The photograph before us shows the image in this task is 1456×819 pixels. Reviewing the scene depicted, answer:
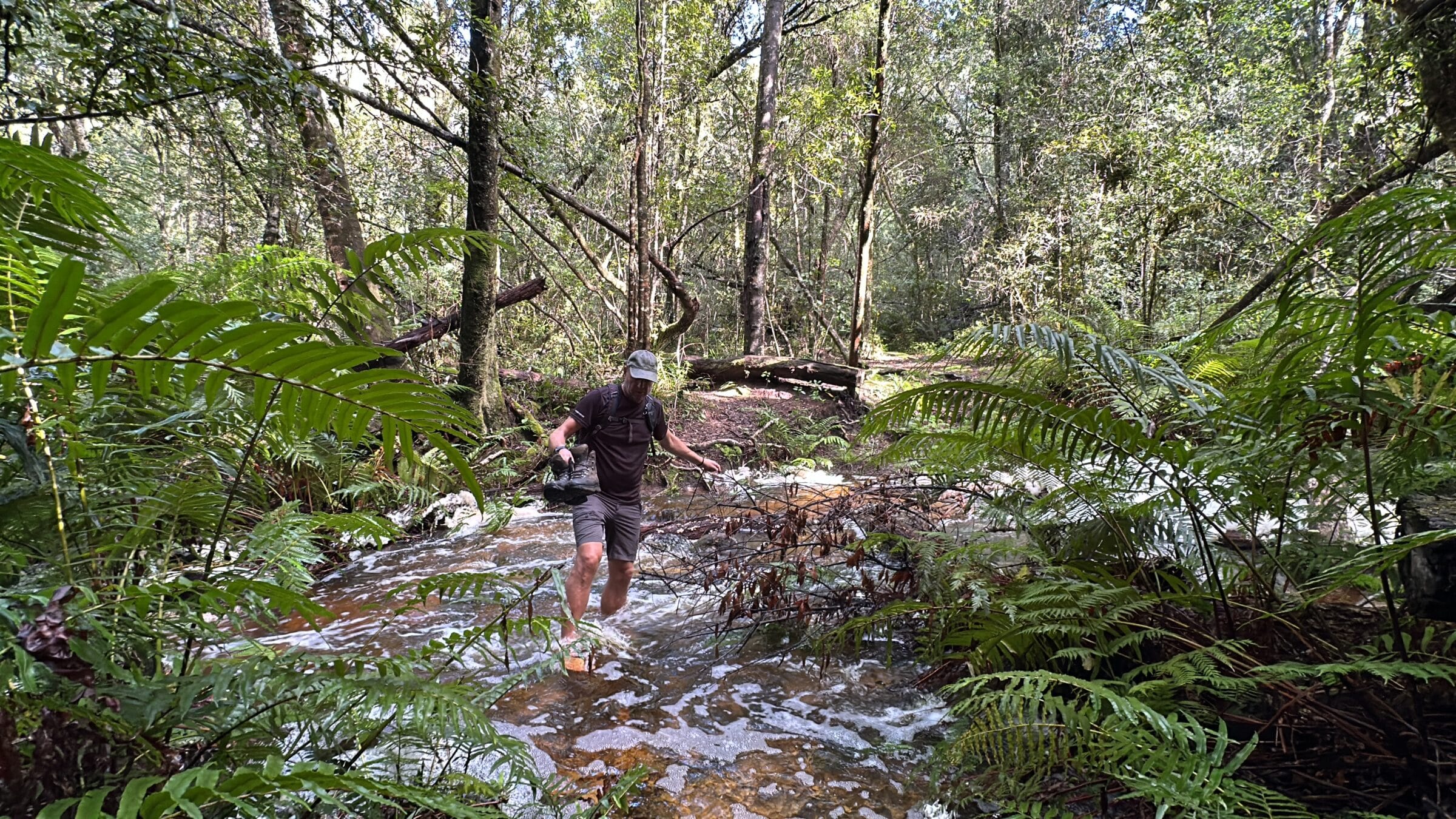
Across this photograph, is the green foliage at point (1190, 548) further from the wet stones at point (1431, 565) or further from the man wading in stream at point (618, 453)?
the man wading in stream at point (618, 453)

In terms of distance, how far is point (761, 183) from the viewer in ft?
42.4

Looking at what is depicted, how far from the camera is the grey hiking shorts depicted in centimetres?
436

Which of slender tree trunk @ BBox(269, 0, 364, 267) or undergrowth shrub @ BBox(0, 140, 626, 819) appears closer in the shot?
undergrowth shrub @ BBox(0, 140, 626, 819)

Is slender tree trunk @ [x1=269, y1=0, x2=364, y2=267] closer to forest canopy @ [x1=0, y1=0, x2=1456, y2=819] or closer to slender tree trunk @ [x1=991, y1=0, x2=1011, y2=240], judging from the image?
forest canopy @ [x1=0, y1=0, x2=1456, y2=819]

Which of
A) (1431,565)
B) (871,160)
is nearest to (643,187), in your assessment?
(871,160)

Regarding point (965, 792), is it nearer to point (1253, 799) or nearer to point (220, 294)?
point (1253, 799)

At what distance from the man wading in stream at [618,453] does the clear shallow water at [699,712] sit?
1.68 feet

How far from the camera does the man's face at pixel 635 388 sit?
14.6ft

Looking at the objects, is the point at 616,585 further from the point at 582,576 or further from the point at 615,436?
the point at 615,436

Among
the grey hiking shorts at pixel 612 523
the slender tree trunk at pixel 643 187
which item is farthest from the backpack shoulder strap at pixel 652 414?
the slender tree trunk at pixel 643 187

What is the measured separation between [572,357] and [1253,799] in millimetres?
10162

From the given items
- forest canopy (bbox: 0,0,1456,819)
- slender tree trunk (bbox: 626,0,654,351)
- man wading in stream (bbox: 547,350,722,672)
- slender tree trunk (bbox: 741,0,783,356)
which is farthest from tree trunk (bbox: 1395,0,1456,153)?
slender tree trunk (bbox: 741,0,783,356)

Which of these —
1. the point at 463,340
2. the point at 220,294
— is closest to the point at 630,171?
the point at 463,340

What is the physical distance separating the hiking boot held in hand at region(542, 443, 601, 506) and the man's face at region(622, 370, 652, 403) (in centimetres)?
54
